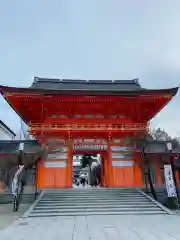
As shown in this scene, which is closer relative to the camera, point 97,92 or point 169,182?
point 169,182

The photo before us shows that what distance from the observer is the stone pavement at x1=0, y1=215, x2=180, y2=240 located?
7.57 m

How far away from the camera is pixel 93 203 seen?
45.1ft

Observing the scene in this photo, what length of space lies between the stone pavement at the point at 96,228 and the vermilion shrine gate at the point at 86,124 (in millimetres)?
6121

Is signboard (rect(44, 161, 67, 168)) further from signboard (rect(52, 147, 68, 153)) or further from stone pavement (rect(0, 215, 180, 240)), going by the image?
stone pavement (rect(0, 215, 180, 240))

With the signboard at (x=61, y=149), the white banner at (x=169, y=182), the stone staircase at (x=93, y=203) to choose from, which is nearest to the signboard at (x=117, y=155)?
the stone staircase at (x=93, y=203)

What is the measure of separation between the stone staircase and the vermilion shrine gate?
1640mm

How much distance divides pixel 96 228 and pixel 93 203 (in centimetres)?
494

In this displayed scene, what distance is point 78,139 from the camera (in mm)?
18047

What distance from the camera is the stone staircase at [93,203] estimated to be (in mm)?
12289

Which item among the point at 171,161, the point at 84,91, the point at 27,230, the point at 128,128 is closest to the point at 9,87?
the point at 84,91

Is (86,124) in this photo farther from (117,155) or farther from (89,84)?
(89,84)

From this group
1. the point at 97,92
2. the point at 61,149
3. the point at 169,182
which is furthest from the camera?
the point at 61,149

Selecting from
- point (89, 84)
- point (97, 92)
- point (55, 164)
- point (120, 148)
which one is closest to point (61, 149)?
point (55, 164)

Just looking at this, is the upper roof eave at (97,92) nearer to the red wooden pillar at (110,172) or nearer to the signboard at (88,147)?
the signboard at (88,147)
